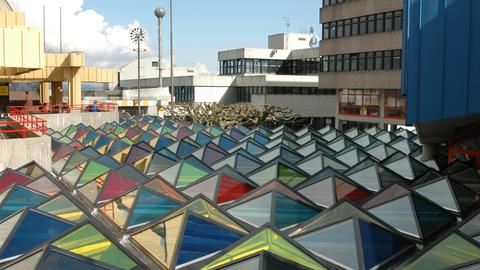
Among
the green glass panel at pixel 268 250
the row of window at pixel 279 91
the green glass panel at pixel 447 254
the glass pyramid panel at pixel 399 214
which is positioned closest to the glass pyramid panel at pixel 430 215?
the glass pyramid panel at pixel 399 214

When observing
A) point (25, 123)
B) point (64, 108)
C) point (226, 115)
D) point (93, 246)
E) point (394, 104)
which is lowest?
point (93, 246)

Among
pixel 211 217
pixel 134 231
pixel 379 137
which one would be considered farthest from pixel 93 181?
pixel 379 137

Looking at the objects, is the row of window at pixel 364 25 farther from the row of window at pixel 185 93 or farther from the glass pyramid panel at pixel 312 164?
the glass pyramid panel at pixel 312 164

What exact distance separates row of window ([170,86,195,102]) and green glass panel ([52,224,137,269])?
5445cm

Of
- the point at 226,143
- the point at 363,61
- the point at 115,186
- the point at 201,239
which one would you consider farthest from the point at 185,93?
the point at 201,239

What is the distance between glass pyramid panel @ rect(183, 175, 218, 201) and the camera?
49.5 feet

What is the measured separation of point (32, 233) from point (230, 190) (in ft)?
19.7

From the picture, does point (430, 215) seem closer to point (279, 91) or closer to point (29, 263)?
point (29, 263)

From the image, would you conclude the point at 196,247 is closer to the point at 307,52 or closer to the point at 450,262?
the point at 450,262

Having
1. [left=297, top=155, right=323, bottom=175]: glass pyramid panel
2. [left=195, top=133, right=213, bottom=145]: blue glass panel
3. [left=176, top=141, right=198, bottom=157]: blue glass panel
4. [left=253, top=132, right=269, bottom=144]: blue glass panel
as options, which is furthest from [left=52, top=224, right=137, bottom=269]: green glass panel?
[left=253, top=132, right=269, bottom=144]: blue glass panel

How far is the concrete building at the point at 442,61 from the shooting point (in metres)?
13.3

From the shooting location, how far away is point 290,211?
12.7m

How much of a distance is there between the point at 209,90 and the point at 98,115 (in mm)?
25981

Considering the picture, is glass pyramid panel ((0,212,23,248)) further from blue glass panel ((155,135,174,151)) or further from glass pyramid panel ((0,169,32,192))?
blue glass panel ((155,135,174,151))
